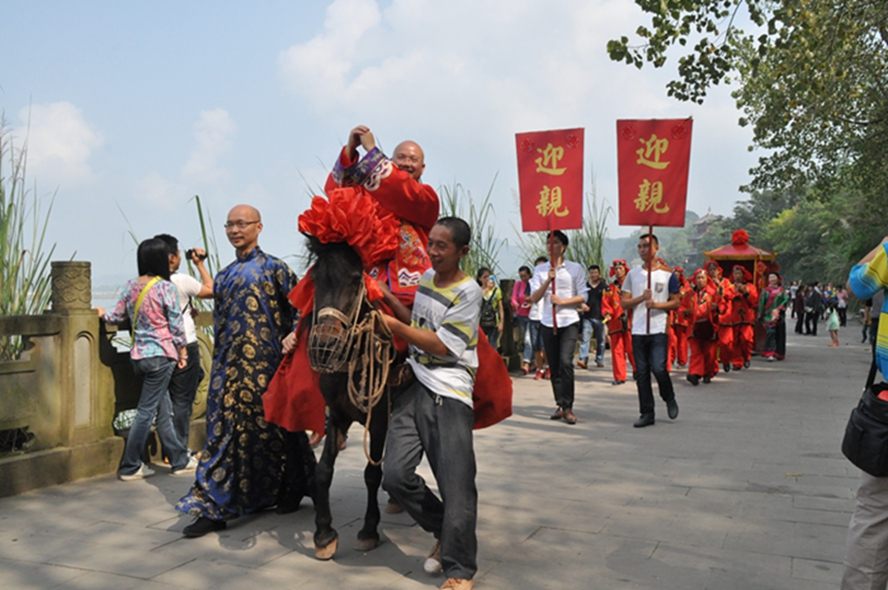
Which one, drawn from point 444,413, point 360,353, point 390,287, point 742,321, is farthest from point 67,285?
point 742,321

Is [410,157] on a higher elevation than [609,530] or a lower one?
higher

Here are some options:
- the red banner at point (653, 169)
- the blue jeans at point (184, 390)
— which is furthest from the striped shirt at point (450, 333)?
the red banner at point (653, 169)

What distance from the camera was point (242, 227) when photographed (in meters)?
4.96

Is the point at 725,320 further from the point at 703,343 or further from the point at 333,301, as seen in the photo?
the point at 333,301

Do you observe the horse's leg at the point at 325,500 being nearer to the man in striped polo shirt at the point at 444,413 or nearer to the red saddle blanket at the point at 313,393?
the red saddle blanket at the point at 313,393

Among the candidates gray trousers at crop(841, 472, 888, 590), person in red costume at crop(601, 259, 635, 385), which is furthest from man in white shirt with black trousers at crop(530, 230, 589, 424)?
gray trousers at crop(841, 472, 888, 590)

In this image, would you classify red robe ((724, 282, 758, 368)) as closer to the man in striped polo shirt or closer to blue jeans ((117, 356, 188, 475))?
blue jeans ((117, 356, 188, 475))

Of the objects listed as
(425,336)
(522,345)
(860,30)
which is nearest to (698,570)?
(425,336)

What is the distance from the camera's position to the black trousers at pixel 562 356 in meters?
8.33

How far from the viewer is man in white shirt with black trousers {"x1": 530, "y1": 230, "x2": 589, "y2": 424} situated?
328 inches

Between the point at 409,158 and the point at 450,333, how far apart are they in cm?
115

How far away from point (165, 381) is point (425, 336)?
3141mm

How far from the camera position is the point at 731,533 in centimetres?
457

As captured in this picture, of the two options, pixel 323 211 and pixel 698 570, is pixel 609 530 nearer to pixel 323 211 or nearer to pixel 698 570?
pixel 698 570
